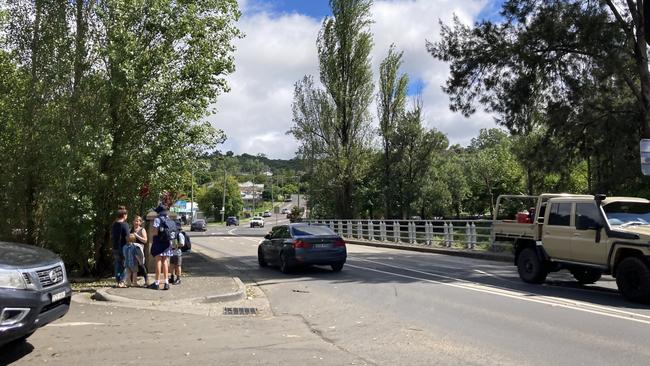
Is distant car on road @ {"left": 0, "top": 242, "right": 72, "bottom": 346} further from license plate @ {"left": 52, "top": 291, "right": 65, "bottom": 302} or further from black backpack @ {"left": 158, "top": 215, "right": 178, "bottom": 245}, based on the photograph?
black backpack @ {"left": 158, "top": 215, "right": 178, "bottom": 245}

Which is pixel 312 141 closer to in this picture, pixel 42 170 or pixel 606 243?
pixel 42 170

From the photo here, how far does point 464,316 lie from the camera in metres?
8.97

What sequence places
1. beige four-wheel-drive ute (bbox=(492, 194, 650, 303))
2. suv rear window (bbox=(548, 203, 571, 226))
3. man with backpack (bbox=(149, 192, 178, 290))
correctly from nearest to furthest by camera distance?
1. beige four-wheel-drive ute (bbox=(492, 194, 650, 303))
2. man with backpack (bbox=(149, 192, 178, 290))
3. suv rear window (bbox=(548, 203, 571, 226))

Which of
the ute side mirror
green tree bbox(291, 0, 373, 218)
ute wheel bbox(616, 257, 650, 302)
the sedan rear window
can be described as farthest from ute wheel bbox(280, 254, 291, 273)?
green tree bbox(291, 0, 373, 218)

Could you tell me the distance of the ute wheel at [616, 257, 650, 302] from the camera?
383 inches

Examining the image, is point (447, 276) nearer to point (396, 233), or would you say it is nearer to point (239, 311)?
point (239, 311)

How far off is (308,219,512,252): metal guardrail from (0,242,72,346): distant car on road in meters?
13.7

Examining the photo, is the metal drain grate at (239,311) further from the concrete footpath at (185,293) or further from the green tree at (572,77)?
the green tree at (572,77)

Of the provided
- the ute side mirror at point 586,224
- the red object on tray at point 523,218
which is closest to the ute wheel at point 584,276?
the red object on tray at point 523,218

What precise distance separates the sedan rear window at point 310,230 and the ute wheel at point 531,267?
17.4 ft

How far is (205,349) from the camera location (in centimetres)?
693

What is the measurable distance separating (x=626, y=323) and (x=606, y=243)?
281 cm

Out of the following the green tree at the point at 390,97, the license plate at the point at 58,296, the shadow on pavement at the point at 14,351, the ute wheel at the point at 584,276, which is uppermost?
the green tree at the point at 390,97

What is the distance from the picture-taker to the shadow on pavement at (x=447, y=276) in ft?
37.1
